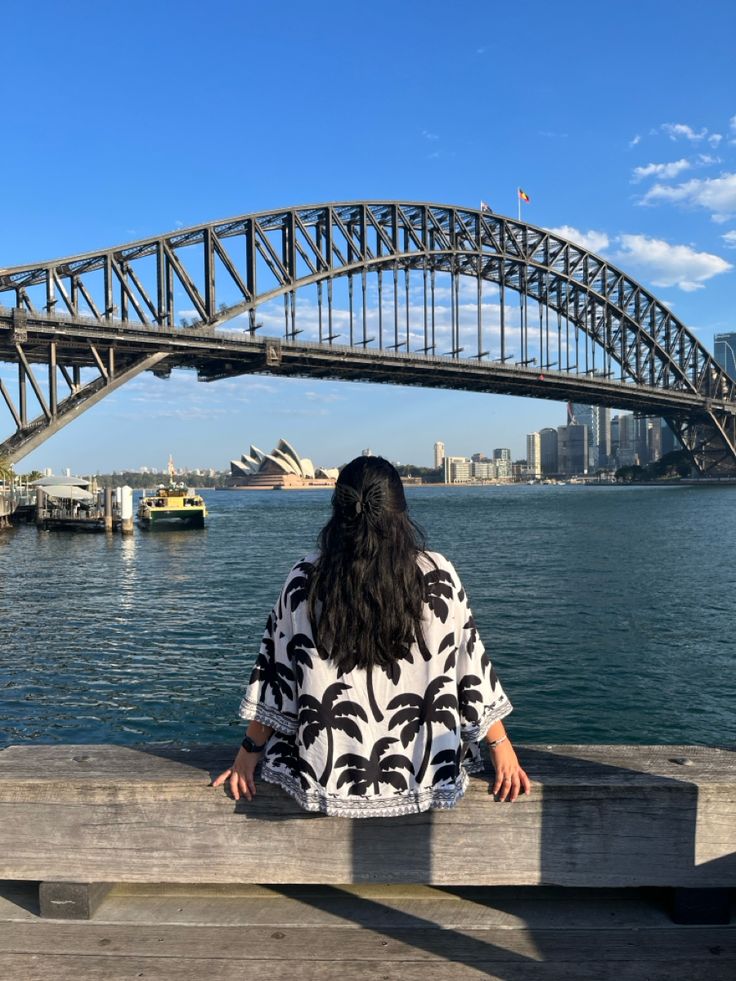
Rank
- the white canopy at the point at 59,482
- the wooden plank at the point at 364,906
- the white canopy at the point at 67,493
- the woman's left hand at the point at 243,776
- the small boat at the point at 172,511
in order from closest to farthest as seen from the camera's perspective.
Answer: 1. the woman's left hand at the point at 243,776
2. the wooden plank at the point at 364,906
3. the small boat at the point at 172,511
4. the white canopy at the point at 67,493
5. the white canopy at the point at 59,482

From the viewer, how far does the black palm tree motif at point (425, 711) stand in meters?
2.58

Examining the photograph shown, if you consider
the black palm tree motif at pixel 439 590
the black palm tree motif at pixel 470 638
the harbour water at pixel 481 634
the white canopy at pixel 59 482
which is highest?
the white canopy at pixel 59 482

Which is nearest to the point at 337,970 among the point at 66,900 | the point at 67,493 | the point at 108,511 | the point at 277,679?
the point at 277,679

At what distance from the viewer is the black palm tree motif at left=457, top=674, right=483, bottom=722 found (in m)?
2.66

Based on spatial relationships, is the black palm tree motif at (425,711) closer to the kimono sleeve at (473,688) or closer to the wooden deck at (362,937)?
the kimono sleeve at (473,688)

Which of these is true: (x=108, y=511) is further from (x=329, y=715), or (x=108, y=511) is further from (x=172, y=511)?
(x=329, y=715)

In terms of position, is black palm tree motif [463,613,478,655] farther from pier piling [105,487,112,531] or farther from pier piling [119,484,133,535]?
pier piling [105,487,112,531]

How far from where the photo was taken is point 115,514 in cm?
5188

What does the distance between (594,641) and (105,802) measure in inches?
548

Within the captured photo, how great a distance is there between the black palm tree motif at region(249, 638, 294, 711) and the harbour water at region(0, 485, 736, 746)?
1.24 metres

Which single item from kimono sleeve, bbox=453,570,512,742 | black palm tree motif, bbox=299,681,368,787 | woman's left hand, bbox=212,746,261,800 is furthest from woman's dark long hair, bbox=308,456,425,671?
woman's left hand, bbox=212,746,261,800

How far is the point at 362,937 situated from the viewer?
109 inches

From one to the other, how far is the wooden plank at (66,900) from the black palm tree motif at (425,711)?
1.38 m

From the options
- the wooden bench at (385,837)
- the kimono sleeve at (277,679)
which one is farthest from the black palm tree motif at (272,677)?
the wooden bench at (385,837)
